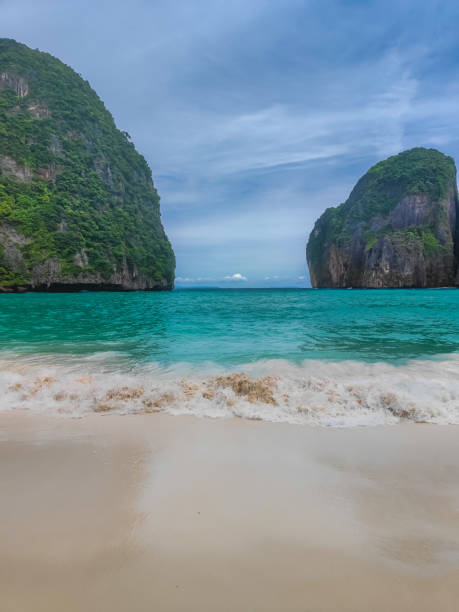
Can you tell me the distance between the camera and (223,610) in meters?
1.37

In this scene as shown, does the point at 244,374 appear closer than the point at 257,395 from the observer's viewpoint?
No

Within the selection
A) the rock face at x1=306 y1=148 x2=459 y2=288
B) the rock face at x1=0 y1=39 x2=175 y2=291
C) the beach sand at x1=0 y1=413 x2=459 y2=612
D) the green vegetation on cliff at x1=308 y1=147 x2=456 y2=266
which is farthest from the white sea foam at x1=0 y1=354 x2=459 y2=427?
the green vegetation on cliff at x1=308 y1=147 x2=456 y2=266

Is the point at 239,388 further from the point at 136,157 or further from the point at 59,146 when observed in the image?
the point at 136,157

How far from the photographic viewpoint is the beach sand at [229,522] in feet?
4.77

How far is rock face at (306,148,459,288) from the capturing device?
7175cm

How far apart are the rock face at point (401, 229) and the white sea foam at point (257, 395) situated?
76.7 metres

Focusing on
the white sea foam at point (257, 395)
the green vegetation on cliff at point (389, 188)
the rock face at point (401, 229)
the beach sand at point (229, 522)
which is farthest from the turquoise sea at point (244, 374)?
the green vegetation on cliff at point (389, 188)

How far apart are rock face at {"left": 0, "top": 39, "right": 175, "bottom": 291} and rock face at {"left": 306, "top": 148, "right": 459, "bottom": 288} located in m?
46.1

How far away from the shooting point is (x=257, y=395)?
14.3 feet

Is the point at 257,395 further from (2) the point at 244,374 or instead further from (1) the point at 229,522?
(1) the point at 229,522

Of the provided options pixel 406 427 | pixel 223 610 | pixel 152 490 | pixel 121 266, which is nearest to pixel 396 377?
pixel 406 427

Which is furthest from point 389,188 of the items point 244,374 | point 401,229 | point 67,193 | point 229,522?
point 229,522

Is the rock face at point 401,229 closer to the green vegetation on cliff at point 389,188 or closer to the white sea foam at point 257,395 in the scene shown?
the green vegetation on cliff at point 389,188

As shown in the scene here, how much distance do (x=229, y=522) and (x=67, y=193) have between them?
68.2 m
